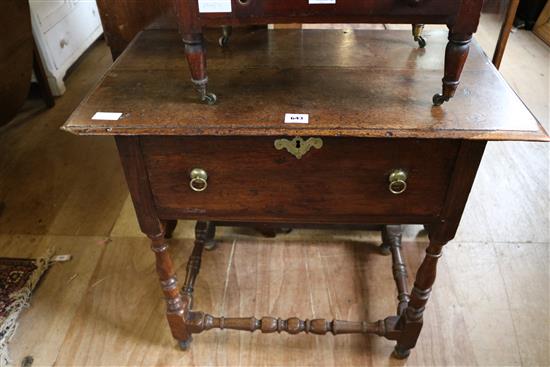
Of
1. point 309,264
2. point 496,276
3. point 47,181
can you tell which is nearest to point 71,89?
point 47,181

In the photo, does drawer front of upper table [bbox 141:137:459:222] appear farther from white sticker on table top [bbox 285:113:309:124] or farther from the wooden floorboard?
the wooden floorboard

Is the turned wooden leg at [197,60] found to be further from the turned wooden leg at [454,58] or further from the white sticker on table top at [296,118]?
the turned wooden leg at [454,58]

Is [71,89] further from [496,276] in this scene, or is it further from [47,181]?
[496,276]

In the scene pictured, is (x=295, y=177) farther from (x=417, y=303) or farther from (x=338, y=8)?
(x=417, y=303)

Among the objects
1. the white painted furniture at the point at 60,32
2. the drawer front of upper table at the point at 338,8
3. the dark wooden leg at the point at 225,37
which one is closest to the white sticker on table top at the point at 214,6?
the drawer front of upper table at the point at 338,8

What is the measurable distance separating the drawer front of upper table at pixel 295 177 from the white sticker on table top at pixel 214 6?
0.23 m

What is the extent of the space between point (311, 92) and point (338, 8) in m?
0.19

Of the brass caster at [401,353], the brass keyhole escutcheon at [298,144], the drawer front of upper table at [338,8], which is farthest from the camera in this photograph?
the brass caster at [401,353]

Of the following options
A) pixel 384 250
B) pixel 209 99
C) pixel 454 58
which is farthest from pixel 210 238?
pixel 454 58

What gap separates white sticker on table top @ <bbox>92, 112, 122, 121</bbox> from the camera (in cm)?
84

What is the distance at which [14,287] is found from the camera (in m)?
1.52

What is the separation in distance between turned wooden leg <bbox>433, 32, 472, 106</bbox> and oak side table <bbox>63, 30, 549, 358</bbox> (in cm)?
5

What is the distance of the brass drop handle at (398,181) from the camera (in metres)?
0.90

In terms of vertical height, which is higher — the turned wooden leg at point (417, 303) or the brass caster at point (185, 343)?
the turned wooden leg at point (417, 303)
